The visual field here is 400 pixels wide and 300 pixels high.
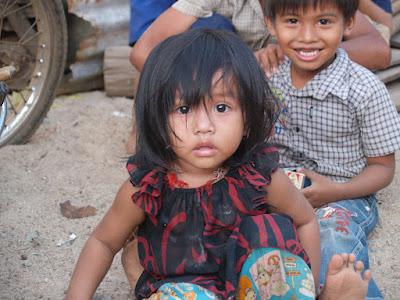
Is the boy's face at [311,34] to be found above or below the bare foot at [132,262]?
above

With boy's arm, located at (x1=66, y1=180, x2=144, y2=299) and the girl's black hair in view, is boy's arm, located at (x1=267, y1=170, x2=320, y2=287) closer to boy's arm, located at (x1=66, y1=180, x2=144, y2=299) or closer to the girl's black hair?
the girl's black hair

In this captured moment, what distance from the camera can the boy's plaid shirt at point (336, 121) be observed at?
100 inches

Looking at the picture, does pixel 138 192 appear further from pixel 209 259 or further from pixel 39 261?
pixel 39 261

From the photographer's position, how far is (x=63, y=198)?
10.4ft

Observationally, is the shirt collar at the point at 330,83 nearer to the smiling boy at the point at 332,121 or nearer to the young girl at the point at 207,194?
the smiling boy at the point at 332,121

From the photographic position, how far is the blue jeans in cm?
241

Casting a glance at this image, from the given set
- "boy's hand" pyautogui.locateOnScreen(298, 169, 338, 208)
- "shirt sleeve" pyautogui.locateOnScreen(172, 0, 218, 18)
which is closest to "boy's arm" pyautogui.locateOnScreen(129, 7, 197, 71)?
"shirt sleeve" pyautogui.locateOnScreen(172, 0, 218, 18)

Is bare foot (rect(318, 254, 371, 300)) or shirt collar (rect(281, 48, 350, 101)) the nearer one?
bare foot (rect(318, 254, 371, 300))

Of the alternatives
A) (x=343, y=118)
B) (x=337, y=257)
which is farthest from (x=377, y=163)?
(x=337, y=257)

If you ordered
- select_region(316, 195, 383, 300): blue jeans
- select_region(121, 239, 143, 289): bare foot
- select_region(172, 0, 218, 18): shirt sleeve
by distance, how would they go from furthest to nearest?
select_region(172, 0, 218, 18): shirt sleeve, select_region(316, 195, 383, 300): blue jeans, select_region(121, 239, 143, 289): bare foot

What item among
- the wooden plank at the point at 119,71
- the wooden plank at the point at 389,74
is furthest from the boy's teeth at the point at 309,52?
the wooden plank at the point at 119,71

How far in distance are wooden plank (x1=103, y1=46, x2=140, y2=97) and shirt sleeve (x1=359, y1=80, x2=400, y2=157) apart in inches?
77.1

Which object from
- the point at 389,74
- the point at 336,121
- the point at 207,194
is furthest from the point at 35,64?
the point at 207,194

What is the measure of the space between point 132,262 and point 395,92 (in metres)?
2.24
